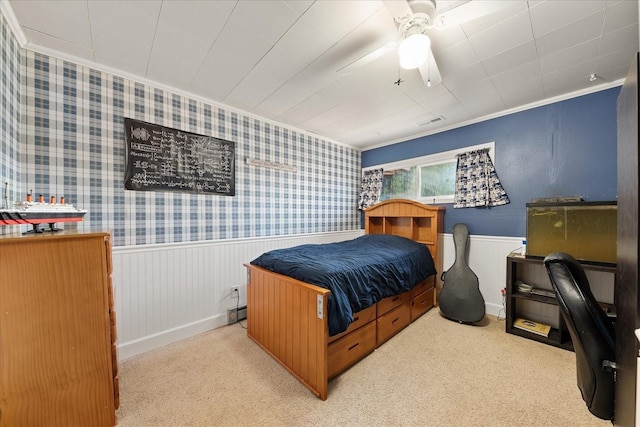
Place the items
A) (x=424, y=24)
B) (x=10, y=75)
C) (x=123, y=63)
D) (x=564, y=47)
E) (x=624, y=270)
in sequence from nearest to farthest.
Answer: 1. (x=624, y=270)
2. (x=424, y=24)
3. (x=10, y=75)
4. (x=564, y=47)
5. (x=123, y=63)

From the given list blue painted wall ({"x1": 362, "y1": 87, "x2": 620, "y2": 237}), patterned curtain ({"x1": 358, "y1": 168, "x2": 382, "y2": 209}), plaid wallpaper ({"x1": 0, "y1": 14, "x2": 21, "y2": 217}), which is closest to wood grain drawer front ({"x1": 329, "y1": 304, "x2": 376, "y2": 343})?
blue painted wall ({"x1": 362, "y1": 87, "x2": 620, "y2": 237})

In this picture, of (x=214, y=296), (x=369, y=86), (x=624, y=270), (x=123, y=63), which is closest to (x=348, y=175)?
(x=369, y=86)

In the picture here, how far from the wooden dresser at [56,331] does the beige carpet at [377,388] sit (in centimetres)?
35

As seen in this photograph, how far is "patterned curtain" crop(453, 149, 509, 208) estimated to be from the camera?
9.37ft

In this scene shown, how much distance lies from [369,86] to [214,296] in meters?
2.71

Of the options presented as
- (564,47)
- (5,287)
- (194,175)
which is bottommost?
(5,287)

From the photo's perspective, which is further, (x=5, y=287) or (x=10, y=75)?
(x=10, y=75)

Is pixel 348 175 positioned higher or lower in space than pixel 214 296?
higher

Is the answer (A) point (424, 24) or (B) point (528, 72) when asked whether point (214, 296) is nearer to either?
(A) point (424, 24)

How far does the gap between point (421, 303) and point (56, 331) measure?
308 centimetres

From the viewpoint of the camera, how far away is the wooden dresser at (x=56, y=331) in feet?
3.60

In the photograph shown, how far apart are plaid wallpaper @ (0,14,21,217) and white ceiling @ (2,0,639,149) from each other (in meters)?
0.14

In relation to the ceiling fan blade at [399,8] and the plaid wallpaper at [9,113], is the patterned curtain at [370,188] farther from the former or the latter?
the plaid wallpaper at [9,113]

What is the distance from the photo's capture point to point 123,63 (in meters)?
1.97
